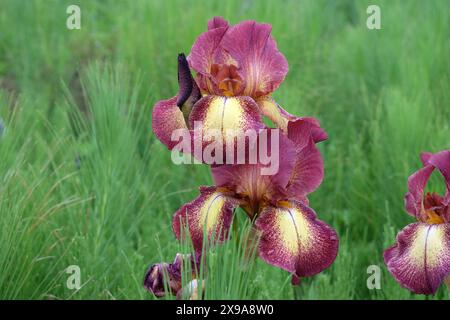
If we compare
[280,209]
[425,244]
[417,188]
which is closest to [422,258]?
[425,244]

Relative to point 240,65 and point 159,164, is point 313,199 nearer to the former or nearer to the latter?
point 159,164

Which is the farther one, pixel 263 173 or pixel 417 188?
pixel 417 188

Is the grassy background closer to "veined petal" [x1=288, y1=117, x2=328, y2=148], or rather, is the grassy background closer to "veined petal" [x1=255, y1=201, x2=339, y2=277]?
"veined petal" [x1=255, y1=201, x2=339, y2=277]

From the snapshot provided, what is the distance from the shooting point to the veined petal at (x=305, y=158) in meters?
1.31

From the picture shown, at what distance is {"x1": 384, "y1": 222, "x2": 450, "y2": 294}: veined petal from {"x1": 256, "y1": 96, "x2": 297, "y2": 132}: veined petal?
0.92 feet

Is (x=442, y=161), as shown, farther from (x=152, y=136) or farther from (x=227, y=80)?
(x=152, y=136)

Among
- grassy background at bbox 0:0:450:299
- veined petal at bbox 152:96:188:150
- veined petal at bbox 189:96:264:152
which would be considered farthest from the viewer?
grassy background at bbox 0:0:450:299

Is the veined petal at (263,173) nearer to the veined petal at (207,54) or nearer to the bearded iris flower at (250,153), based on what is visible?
the bearded iris flower at (250,153)

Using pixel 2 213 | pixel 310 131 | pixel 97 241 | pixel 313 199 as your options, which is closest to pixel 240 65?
pixel 310 131

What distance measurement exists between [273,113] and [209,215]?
22cm

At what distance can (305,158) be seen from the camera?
1346 mm

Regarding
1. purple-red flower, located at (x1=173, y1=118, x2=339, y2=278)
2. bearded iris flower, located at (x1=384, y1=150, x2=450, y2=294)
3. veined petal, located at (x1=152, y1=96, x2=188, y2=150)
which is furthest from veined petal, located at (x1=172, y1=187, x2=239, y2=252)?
bearded iris flower, located at (x1=384, y1=150, x2=450, y2=294)

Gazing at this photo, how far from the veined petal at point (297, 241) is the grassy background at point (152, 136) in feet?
0.24

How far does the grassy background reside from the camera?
1893 millimetres
